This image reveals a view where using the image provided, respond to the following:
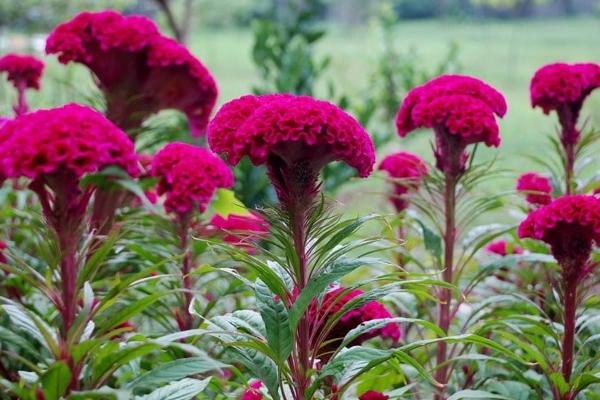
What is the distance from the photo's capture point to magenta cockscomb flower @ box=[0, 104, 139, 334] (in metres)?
1.13

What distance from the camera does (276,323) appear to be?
4.24 feet

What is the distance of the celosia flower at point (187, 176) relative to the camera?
5.75 feet

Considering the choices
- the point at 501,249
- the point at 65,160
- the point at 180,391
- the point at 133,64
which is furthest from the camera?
the point at 501,249

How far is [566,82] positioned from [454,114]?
43 cm

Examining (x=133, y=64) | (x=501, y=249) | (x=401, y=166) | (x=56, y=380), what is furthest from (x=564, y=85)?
(x=56, y=380)

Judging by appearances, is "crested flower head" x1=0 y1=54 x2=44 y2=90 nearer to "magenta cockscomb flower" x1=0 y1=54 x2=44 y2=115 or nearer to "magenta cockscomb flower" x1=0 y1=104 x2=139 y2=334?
"magenta cockscomb flower" x1=0 y1=54 x2=44 y2=115

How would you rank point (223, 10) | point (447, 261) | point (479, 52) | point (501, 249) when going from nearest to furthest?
point (447, 261), point (501, 249), point (223, 10), point (479, 52)

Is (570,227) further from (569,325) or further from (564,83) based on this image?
→ (564,83)

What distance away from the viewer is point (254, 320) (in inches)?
55.6

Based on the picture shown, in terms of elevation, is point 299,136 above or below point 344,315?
above

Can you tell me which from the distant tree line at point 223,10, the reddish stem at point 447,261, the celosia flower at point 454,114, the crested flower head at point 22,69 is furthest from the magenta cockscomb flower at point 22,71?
the distant tree line at point 223,10

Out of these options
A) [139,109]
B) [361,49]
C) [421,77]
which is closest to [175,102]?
[139,109]

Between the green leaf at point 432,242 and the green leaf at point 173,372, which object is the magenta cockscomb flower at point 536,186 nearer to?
the green leaf at point 432,242

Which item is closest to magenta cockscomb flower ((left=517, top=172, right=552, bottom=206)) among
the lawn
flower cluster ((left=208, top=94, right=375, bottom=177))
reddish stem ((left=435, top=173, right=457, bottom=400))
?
reddish stem ((left=435, top=173, right=457, bottom=400))
